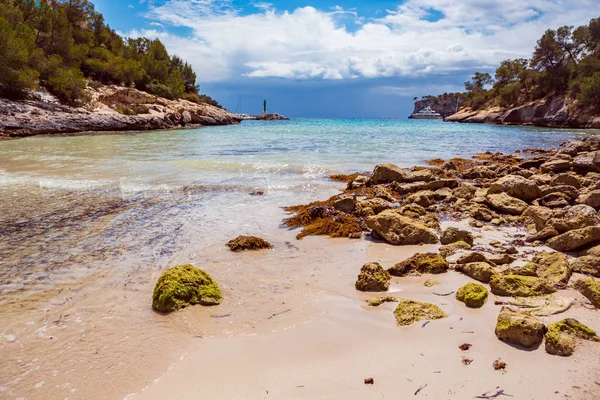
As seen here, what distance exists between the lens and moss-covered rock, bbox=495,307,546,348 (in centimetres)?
291

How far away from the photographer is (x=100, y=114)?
3641 cm

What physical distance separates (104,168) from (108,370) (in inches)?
473

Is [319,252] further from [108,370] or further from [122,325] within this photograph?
[108,370]

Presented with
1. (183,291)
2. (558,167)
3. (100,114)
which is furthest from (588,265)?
(100,114)

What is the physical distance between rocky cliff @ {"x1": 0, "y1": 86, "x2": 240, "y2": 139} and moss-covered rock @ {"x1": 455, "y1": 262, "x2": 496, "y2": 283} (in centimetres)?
3188

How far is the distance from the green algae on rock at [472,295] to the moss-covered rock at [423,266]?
2.23ft

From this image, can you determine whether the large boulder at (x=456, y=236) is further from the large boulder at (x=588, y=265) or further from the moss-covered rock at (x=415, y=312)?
the moss-covered rock at (x=415, y=312)

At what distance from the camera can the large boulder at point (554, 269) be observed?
3965 millimetres

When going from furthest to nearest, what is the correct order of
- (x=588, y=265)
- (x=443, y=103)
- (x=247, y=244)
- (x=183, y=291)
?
(x=443, y=103) < (x=247, y=244) < (x=588, y=265) < (x=183, y=291)

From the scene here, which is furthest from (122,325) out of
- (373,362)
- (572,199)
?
(572,199)

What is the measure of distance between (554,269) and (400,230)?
2.13 meters

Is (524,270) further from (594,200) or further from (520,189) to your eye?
(520,189)

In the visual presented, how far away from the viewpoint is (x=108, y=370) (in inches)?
111

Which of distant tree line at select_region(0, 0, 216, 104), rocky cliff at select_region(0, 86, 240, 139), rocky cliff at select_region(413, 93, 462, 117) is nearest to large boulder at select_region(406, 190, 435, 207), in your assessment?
rocky cliff at select_region(0, 86, 240, 139)
